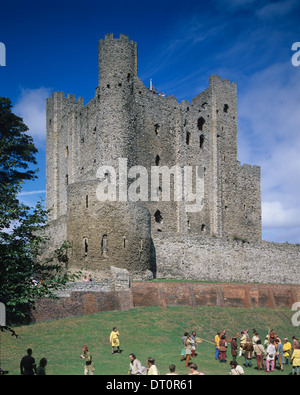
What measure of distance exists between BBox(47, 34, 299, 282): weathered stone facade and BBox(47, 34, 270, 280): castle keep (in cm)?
8

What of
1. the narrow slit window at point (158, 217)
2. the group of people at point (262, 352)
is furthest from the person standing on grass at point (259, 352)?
the narrow slit window at point (158, 217)

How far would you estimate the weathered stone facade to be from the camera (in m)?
31.7

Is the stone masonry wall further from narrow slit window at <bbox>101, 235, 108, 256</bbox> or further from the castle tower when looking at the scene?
narrow slit window at <bbox>101, 235, 108, 256</bbox>

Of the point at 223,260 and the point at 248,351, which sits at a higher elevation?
the point at 223,260

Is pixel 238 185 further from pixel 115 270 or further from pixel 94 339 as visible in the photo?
pixel 94 339

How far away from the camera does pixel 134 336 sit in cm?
2148

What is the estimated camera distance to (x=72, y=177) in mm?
45781

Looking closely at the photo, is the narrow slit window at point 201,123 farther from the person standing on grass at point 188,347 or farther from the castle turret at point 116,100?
the person standing on grass at point 188,347

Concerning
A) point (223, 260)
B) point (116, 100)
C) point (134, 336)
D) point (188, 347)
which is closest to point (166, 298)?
point (134, 336)

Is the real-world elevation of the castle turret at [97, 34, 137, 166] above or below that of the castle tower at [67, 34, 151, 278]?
above

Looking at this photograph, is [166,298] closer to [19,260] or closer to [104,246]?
[104,246]

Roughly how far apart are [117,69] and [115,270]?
17188 millimetres

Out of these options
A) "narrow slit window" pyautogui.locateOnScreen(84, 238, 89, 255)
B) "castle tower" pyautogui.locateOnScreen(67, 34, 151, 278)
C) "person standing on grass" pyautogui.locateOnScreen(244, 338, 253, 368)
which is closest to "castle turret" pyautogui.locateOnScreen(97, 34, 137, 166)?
"castle tower" pyautogui.locateOnScreen(67, 34, 151, 278)

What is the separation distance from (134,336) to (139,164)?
64.7 feet
